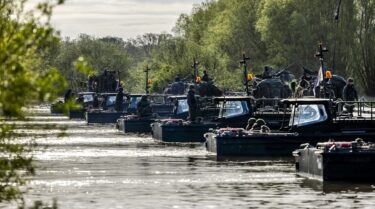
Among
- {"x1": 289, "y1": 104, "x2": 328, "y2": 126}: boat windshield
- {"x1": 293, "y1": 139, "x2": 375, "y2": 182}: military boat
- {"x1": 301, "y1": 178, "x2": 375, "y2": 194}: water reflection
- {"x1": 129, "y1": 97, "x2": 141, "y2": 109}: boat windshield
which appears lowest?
{"x1": 301, "y1": 178, "x2": 375, "y2": 194}: water reflection

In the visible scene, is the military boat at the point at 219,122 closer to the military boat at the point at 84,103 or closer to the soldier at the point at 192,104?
the soldier at the point at 192,104

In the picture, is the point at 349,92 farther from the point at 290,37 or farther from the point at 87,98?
the point at 87,98

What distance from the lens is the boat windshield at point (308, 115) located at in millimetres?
58875

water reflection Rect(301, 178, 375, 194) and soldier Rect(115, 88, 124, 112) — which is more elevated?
soldier Rect(115, 88, 124, 112)

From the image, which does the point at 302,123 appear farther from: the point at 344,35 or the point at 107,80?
the point at 107,80

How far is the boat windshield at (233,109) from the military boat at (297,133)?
774 centimetres

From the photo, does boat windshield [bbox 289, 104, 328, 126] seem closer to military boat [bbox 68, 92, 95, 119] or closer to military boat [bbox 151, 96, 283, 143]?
military boat [bbox 151, 96, 283, 143]

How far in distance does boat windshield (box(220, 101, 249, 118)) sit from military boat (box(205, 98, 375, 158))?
774cm

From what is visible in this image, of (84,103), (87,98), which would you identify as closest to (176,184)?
(84,103)

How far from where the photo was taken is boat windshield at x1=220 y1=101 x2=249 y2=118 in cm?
7225

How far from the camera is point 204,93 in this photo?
96562 millimetres

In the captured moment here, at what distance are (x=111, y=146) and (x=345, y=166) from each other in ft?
116

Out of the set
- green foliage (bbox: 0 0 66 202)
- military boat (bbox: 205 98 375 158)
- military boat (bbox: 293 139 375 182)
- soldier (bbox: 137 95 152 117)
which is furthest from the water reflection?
soldier (bbox: 137 95 152 117)

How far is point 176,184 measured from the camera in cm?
4594
